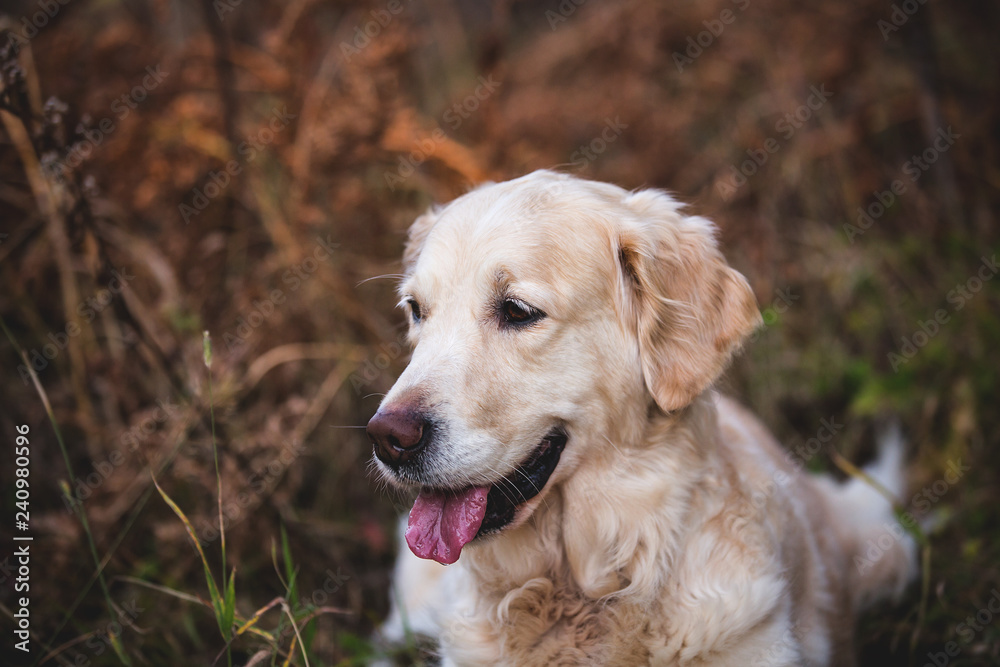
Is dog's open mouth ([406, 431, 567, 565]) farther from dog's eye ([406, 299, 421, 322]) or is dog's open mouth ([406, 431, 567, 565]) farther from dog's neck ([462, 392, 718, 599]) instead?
dog's eye ([406, 299, 421, 322])

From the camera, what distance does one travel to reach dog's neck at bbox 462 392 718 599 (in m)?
2.13

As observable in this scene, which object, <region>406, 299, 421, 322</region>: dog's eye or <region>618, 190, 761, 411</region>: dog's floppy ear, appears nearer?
<region>618, 190, 761, 411</region>: dog's floppy ear

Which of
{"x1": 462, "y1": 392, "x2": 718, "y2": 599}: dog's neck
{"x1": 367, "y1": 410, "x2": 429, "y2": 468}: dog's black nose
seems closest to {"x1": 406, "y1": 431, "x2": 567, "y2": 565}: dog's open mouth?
{"x1": 462, "y1": 392, "x2": 718, "y2": 599}: dog's neck

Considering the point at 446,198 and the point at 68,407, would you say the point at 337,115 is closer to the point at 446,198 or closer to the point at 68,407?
the point at 446,198

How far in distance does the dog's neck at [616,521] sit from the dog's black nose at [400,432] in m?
0.46

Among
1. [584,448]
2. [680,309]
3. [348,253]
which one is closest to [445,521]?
[584,448]

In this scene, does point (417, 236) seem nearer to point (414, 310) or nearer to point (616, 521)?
point (414, 310)

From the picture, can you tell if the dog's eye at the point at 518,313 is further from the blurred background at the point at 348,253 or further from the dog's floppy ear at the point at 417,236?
the blurred background at the point at 348,253

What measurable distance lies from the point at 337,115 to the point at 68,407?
87.6 inches

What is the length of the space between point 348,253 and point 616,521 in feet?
9.09

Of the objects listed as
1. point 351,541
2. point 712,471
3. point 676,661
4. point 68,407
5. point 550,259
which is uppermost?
point 550,259

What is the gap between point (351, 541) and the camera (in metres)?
3.71

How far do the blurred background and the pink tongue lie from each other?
61cm

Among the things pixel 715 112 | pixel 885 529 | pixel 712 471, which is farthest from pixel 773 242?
pixel 712 471
